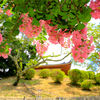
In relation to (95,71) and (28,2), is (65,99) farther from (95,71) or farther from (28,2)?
(95,71)

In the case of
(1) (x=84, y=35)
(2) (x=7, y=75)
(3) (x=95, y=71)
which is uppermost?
(1) (x=84, y=35)

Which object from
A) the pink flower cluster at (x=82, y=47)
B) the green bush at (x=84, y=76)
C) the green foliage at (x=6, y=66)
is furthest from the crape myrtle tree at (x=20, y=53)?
the green bush at (x=84, y=76)

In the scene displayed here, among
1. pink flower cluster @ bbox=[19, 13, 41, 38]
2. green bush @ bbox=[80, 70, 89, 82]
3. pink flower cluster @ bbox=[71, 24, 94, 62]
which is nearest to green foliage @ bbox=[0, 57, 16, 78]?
green bush @ bbox=[80, 70, 89, 82]

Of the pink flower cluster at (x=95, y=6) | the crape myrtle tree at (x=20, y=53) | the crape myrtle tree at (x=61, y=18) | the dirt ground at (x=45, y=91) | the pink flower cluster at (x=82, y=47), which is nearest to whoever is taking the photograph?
the crape myrtle tree at (x=61, y=18)

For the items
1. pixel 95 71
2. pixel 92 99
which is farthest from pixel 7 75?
pixel 92 99

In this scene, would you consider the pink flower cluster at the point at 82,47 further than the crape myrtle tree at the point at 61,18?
Yes

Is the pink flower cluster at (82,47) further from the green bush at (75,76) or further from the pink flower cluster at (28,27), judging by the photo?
the green bush at (75,76)

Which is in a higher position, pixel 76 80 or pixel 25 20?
pixel 25 20

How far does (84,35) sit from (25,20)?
A: 0.66 meters

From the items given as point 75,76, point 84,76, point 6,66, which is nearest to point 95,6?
point 75,76

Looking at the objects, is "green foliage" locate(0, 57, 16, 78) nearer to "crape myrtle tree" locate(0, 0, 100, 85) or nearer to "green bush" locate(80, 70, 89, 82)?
"green bush" locate(80, 70, 89, 82)

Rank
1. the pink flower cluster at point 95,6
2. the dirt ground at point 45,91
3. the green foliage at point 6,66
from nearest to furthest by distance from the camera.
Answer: the pink flower cluster at point 95,6
the dirt ground at point 45,91
the green foliage at point 6,66

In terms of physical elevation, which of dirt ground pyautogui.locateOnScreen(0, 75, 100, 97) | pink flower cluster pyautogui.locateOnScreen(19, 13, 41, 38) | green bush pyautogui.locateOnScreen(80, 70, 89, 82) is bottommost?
dirt ground pyautogui.locateOnScreen(0, 75, 100, 97)

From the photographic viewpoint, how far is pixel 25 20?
1.05 m
